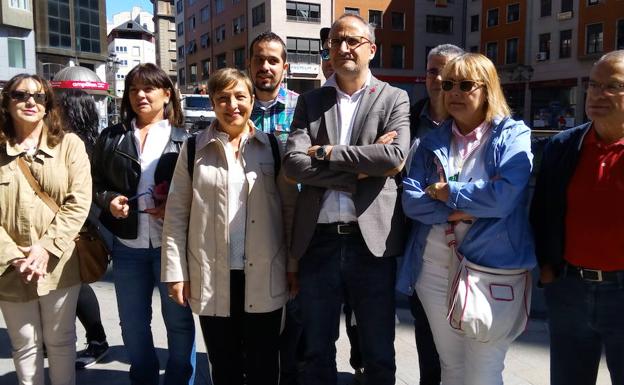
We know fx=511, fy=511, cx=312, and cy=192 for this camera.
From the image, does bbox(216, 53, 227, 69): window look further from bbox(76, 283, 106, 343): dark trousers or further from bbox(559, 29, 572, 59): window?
bbox(76, 283, 106, 343): dark trousers

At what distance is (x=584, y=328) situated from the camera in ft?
7.75

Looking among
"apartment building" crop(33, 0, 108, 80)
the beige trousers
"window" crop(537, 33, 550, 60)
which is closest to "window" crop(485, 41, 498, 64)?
"window" crop(537, 33, 550, 60)

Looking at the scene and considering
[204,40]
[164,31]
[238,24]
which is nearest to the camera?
[238,24]

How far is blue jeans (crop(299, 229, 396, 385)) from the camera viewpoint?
264cm

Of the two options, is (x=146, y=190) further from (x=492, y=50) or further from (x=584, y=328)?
(x=492, y=50)

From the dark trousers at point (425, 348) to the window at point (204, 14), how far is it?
197 ft

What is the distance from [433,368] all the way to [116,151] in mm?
2296

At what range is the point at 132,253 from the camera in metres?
3.00

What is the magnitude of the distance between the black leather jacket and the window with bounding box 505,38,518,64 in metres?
42.3

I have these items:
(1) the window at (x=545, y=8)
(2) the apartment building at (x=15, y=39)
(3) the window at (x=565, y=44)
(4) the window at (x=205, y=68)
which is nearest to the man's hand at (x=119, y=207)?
(2) the apartment building at (x=15, y=39)

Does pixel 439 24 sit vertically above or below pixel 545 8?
above

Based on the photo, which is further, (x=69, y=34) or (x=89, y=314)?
(x=69, y=34)

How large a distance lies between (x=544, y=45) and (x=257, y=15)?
79.0ft

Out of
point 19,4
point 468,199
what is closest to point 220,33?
point 19,4
